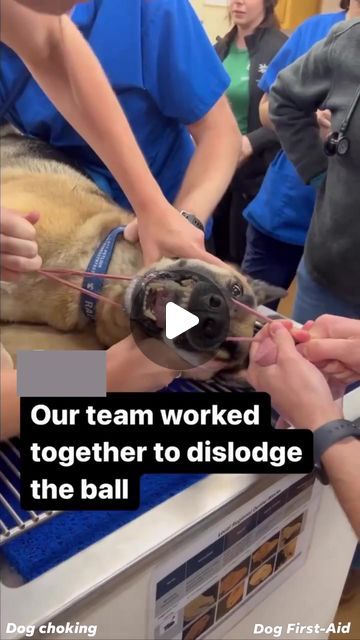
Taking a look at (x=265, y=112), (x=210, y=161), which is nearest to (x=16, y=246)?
(x=210, y=161)

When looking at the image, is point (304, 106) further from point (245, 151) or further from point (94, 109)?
point (94, 109)

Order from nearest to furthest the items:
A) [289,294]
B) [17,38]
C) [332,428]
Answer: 1. [17,38]
2. [332,428]
3. [289,294]

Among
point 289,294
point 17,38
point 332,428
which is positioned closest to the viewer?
point 17,38

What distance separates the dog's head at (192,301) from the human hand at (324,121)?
7.0 inches

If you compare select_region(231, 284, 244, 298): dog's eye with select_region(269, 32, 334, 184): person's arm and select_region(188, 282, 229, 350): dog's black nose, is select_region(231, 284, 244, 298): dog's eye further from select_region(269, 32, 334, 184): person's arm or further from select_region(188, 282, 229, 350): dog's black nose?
select_region(269, 32, 334, 184): person's arm

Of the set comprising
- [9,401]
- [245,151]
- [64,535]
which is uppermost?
[245,151]

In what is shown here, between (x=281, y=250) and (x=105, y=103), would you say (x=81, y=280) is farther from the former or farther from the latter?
(x=281, y=250)

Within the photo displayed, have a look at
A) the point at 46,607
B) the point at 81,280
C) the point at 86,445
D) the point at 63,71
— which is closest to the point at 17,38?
the point at 63,71

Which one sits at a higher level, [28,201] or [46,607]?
[28,201]

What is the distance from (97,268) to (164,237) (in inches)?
2.0

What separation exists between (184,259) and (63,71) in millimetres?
139

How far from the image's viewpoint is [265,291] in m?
0.50

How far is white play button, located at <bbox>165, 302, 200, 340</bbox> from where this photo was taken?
371mm

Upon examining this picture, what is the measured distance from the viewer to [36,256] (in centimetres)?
36
